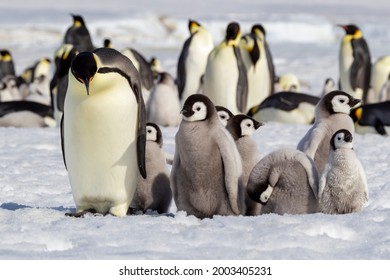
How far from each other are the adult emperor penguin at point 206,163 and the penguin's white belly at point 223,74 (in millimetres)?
6098

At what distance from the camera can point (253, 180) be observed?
423 centimetres

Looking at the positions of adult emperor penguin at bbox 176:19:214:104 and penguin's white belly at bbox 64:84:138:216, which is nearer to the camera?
penguin's white belly at bbox 64:84:138:216

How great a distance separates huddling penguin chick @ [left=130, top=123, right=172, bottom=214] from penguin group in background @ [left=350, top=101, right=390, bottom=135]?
17.6 ft

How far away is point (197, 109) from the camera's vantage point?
13.6 ft

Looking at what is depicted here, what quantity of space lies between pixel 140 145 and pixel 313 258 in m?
1.41

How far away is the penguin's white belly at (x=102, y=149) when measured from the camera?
13.6 ft

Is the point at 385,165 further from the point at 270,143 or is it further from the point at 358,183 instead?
the point at 358,183

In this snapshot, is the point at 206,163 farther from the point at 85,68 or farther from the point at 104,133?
the point at 85,68

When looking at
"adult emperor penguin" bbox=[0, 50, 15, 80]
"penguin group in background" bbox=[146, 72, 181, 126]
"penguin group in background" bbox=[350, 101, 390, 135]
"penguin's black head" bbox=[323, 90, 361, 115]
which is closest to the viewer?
"penguin's black head" bbox=[323, 90, 361, 115]

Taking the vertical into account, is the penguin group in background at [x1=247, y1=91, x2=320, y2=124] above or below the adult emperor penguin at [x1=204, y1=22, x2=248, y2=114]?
below

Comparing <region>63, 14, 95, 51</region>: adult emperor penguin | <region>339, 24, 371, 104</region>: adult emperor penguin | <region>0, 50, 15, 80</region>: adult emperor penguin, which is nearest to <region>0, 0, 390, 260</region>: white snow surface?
<region>339, 24, 371, 104</region>: adult emperor penguin

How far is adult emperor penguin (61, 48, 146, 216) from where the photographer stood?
4117mm

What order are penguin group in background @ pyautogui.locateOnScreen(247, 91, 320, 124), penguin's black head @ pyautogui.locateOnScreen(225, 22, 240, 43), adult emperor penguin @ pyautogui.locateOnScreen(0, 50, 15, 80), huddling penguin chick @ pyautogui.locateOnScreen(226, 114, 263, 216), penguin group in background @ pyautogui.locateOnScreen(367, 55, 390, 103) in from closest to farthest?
huddling penguin chick @ pyautogui.locateOnScreen(226, 114, 263, 216) < penguin's black head @ pyautogui.locateOnScreen(225, 22, 240, 43) < penguin group in background @ pyautogui.locateOnScreen(247, 91, 320, 124) < penguin group in background @ pyautogui.locateOnScreen(367, 55, 390, 103) < adult emperor penguin @ pyautogui.locateOnScreen(0, 50, 15, 80)

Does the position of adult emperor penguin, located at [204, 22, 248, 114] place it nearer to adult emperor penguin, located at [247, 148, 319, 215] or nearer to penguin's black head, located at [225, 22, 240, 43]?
penguin's black head, located at [225, 22, 240, 43]
